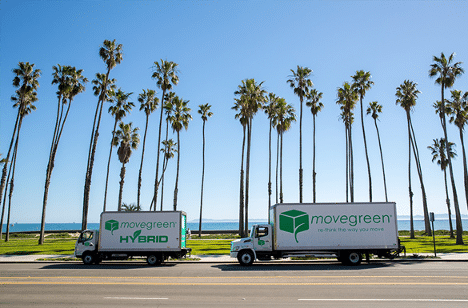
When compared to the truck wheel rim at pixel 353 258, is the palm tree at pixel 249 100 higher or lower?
higher

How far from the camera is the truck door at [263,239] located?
2092 centimetres

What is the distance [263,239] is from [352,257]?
17.3ft

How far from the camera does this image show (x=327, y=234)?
20891 millimetres

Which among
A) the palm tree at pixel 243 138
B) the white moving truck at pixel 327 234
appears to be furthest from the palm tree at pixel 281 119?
the white moving truck at pixel 327 234

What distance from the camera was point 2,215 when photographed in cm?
4759

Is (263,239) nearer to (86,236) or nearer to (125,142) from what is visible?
(86,236)

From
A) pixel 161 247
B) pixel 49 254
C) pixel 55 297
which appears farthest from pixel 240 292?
pixel 49 254

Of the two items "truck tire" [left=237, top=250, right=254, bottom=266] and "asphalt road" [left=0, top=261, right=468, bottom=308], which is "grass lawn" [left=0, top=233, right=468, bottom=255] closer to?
"truck tire" [left=237, top=250, right=254, bottom=266]

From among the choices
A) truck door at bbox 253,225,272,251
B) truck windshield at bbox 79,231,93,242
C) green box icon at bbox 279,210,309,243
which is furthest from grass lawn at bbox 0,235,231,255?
green box icon at bbox 279,210,309,243

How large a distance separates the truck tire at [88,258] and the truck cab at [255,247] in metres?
8.89

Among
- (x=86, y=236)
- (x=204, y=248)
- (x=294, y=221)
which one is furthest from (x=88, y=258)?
(x=294, y=221)

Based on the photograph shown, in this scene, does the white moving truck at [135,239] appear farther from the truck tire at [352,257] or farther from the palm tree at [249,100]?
the palm tree at [249,100]

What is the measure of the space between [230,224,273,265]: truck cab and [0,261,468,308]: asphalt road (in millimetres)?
2787

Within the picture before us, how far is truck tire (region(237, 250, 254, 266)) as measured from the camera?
20.7 metres
